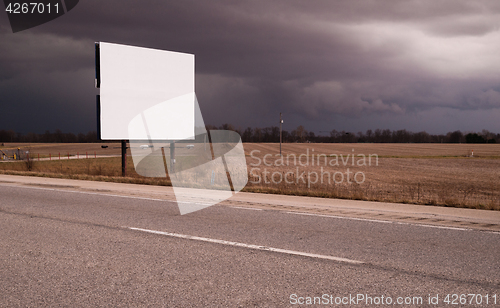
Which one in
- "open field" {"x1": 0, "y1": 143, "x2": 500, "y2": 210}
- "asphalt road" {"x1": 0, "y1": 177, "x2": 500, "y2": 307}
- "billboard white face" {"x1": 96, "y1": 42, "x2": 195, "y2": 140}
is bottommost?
"open field" {"x1": 0, "y1": 143, "x2": 500, "y2": 210}

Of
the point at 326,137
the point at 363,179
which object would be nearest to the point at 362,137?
the point at 326,137

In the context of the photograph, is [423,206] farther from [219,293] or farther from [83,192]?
[83,192]

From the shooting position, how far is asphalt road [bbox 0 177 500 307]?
3795 mm

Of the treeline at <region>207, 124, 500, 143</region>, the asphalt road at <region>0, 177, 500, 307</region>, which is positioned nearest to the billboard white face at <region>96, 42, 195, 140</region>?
the asphalt road at <region>0, 177, 500, 307</region>

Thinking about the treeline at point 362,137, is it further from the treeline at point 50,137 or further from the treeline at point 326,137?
the treeline at point 50,137

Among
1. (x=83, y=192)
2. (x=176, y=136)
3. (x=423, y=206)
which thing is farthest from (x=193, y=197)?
(x=176, y=136)

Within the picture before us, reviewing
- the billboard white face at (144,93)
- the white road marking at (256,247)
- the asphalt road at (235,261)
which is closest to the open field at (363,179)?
the billboard white face at (144,93)

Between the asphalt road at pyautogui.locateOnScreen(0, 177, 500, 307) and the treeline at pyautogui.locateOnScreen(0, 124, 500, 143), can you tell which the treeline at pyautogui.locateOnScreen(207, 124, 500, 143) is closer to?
the treeline at pyautogui.locateOnScreen(0, 124, 500, 143)

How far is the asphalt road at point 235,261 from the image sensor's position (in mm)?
3795

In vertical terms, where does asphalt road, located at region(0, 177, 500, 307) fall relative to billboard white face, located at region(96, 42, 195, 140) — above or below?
below

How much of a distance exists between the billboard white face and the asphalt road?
467 inches

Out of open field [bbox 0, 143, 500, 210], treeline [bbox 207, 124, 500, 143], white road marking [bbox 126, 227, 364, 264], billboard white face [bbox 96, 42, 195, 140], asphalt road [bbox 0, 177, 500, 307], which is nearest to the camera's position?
asphalt road [bbox 0, 177, 500, 307]

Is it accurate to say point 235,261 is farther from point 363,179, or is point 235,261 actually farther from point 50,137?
point 50,137

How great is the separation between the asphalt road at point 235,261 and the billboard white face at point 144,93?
38.9 feet
